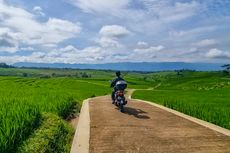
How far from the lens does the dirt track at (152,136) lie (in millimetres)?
9113

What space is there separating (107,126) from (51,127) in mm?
2335

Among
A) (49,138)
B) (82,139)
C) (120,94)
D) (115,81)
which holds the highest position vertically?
(115,81)

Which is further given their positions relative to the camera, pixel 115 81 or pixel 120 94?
pixel 115 81

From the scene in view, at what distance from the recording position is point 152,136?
10656 mm

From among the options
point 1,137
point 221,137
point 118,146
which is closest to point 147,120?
point 221,137

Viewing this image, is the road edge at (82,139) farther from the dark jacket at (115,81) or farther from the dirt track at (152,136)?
the dark jacket at (115,81)

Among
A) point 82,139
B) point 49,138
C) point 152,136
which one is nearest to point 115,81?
point 152,136

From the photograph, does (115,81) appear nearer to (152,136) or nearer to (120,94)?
(120,94)

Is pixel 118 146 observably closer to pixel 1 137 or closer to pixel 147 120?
pixel 1 137

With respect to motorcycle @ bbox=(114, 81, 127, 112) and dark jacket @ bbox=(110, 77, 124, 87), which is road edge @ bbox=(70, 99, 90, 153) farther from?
dark jacket @ bbox=(110, 77, 124, 87)

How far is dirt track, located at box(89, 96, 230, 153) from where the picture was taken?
29.9 feet

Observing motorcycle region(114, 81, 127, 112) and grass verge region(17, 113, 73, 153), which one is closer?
grass verge region(17, 113, 73, 153)

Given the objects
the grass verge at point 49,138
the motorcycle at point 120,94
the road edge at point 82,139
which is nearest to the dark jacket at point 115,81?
the motorcycle at point 120,94

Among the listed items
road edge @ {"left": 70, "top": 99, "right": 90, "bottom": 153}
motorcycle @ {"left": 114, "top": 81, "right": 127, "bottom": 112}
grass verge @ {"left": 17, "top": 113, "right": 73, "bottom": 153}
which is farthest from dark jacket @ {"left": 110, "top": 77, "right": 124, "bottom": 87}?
grass verge @ {"left": 17, "top": 113, "right": 73, "bottom": 153}
